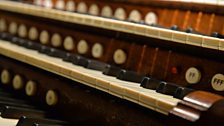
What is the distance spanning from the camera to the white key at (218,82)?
3.61 feet

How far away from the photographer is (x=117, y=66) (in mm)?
1497

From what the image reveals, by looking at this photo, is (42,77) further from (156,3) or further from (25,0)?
(25,0)

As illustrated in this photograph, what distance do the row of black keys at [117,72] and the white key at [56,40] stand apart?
0.18 ft

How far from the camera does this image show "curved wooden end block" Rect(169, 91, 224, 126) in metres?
0.85

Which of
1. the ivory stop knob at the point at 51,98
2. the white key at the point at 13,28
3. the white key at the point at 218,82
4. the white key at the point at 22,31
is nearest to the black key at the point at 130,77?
the white key at the point at 218,82

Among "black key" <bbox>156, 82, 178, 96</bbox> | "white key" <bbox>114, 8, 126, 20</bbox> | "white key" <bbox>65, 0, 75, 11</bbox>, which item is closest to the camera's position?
"black key" <bbox>156, 82, 178, 96</bbox>

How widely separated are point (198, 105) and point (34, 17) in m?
1.34

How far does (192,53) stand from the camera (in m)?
1.22

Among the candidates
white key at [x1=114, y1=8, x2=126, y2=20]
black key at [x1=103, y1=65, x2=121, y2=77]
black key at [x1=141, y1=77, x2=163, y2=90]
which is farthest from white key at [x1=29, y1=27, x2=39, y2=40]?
black key at [x1=141, y1=77, x2=163, y2=90]

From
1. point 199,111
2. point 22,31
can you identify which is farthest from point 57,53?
point 199,111

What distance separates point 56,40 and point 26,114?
20.0 inches

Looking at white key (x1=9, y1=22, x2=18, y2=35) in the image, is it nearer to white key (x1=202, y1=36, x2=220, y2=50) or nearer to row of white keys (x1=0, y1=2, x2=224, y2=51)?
row of white keys (x1=0, y1=2, x2=224, y2=51)

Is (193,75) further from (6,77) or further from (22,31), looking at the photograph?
(22,31)

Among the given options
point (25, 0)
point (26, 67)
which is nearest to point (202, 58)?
point (26, 67)
